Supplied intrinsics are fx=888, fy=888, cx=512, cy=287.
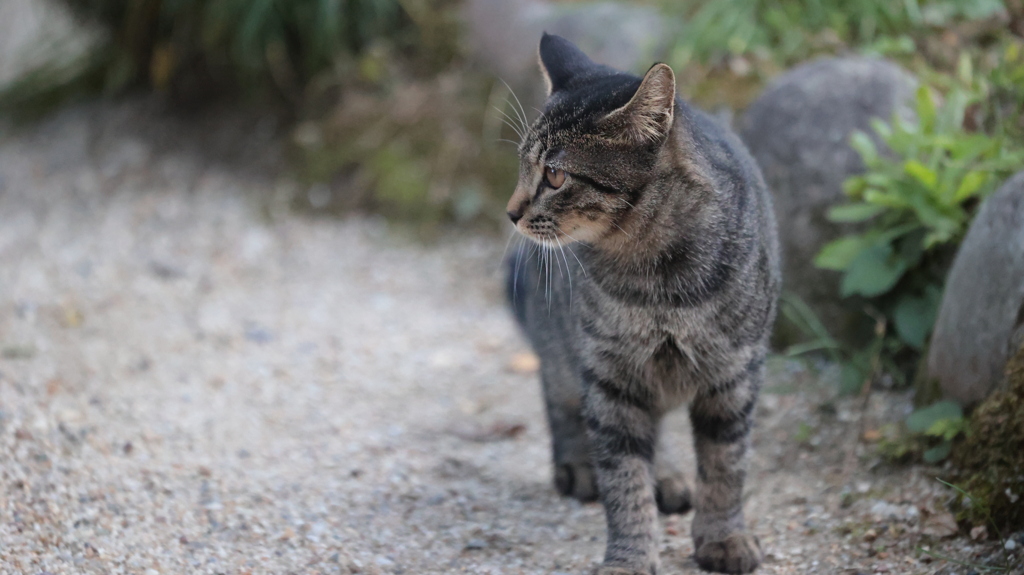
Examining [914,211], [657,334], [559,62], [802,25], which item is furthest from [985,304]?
[802,25]

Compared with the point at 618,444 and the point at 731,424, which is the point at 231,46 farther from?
the point at 731,424

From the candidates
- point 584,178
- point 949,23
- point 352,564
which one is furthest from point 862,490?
point 949,23

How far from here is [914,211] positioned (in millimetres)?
3145

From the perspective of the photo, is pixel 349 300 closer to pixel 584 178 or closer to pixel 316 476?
pixel 316 476

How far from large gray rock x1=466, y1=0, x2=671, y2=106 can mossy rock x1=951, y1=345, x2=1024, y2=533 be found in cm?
270

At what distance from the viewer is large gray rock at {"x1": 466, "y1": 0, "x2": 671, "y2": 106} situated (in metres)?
4.75

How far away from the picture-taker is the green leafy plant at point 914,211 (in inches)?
117

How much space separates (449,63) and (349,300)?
1.89 metres

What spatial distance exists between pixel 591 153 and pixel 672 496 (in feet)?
3.93

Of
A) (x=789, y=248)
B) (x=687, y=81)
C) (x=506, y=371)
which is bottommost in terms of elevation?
(x=506, y=371)

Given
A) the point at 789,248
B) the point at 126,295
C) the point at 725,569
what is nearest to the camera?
the point at 725,569

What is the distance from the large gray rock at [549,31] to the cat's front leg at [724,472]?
8.55ft

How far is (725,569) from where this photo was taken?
235 cm

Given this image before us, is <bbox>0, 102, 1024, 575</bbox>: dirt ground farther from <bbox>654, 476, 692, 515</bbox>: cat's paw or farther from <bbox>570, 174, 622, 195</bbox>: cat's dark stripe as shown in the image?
<bbox>570, 174, 622, 195</bbox>: cat's dark stripe
